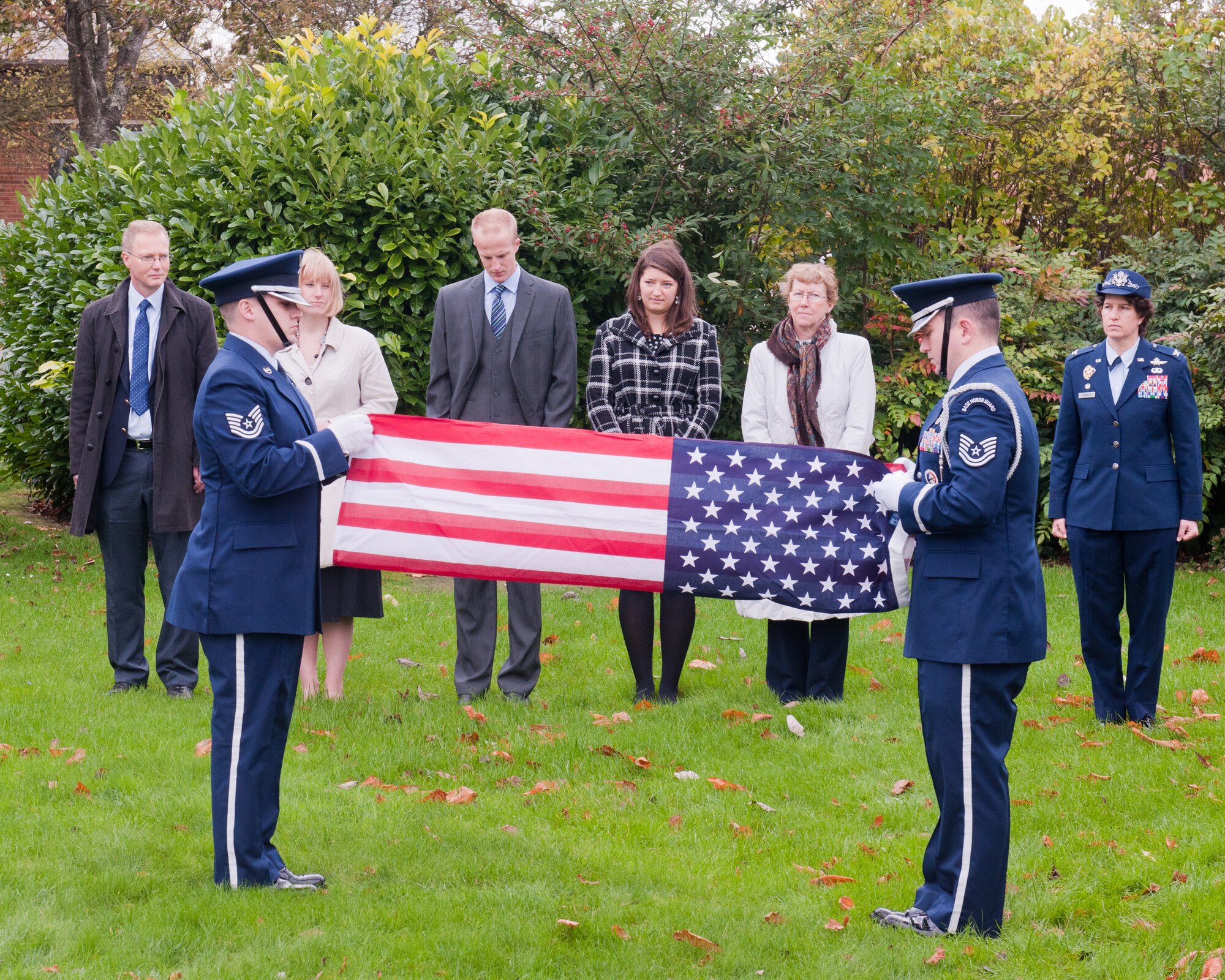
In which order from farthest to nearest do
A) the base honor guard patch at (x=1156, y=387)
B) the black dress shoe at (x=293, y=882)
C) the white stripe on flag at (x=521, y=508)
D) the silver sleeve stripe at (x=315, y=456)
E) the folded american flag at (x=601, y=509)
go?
the base honor guard patch at (x=1156, y=387)
the white stripe on flag at (x=521, y=508)
the folded american flag at (x=601, y=509)
the black dress shoe at (x=293, y=882)
the silver sleeve stripe at (x=315, y=456)

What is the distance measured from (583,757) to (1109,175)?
9.35m

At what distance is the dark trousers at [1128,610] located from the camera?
246 inches

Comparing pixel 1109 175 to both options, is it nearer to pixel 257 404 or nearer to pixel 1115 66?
pixel 1115 66

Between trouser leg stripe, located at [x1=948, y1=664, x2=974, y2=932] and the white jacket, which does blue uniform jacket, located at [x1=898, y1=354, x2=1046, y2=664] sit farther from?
the white jacket

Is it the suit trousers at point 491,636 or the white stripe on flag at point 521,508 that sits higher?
the white stripe on flag at point 521,508

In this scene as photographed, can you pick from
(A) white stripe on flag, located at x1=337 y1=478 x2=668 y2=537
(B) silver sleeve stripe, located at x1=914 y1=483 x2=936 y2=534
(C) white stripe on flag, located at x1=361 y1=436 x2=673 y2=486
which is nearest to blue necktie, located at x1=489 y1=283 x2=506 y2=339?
(C) white stripe on flag, located at x1=361 y1=436 x2=673 y2=486

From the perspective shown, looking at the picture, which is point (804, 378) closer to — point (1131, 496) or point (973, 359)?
point (1131, 496)

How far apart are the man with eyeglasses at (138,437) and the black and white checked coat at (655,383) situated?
2.20 m

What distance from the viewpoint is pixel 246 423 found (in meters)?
4.01

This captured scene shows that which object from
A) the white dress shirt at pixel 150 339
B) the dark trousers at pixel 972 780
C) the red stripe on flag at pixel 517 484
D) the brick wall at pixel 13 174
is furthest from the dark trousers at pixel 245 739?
the brick wall at pixel 13 174

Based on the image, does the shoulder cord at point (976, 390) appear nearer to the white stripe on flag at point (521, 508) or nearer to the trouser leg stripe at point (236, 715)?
the white stripe on flag at point (521, 508)

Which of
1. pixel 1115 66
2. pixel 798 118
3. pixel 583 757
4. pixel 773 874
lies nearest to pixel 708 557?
pixel 583 757

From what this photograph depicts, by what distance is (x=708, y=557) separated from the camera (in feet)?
18.3

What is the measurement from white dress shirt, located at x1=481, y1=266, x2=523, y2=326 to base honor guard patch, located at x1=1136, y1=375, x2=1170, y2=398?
128 inches
